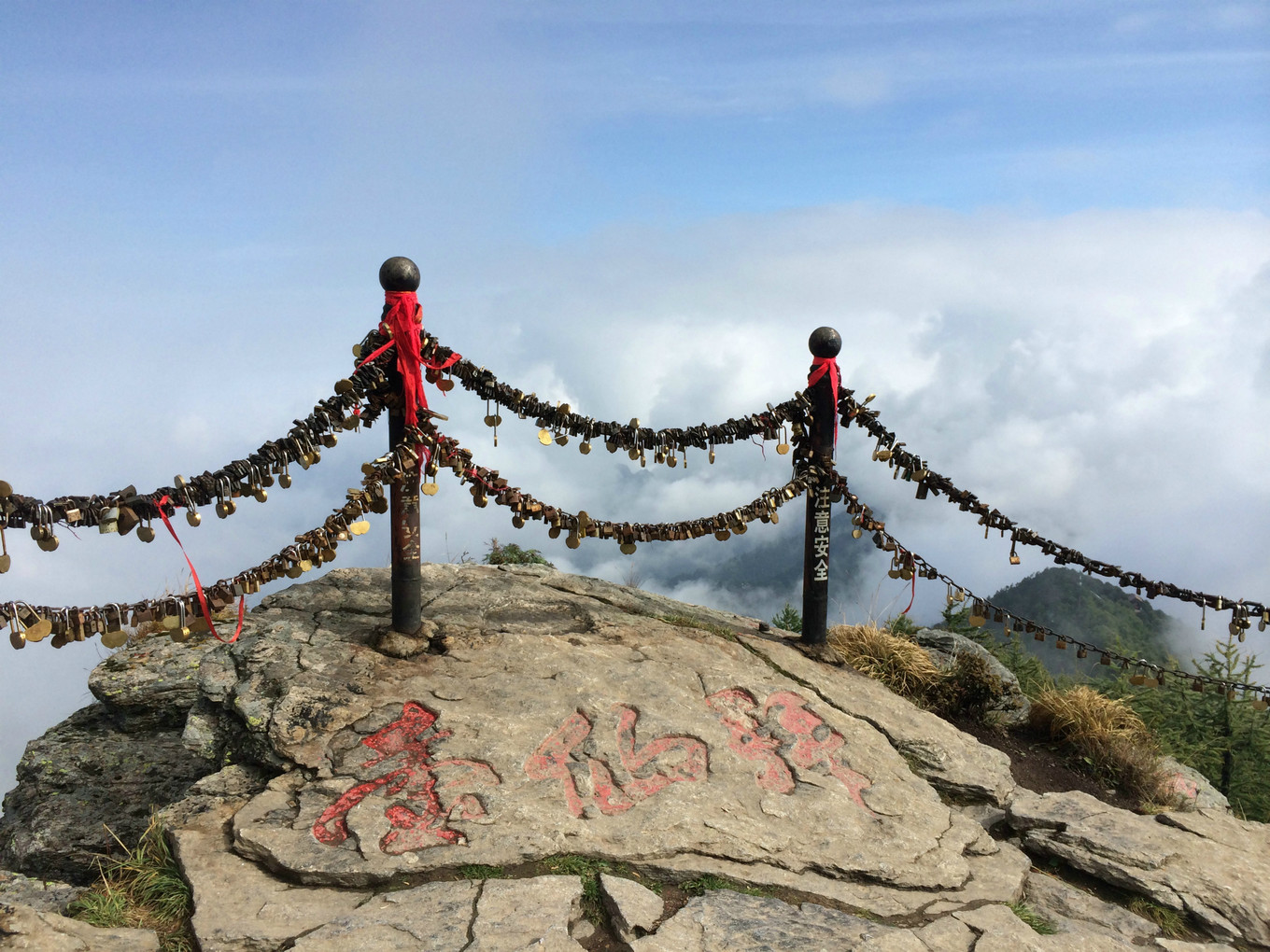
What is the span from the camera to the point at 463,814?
5262 mm

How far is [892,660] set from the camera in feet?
30.0

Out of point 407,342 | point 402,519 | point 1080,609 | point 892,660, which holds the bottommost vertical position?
point 1080,609

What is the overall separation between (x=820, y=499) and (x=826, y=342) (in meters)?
1.31

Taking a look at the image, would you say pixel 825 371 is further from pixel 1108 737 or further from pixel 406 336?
pixel 1108 737

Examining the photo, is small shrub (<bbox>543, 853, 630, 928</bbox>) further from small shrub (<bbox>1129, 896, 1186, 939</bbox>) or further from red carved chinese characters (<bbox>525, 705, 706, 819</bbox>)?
small shrub (<bbox>1129, 896, 1186, 939</bbox>)

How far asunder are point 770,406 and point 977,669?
3.65 metres

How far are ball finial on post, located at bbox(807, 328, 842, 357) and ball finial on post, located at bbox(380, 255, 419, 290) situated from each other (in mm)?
3234

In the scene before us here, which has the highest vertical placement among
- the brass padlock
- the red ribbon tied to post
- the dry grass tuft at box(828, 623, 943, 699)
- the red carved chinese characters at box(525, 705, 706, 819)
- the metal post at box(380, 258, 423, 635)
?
the red ribbon tied to post

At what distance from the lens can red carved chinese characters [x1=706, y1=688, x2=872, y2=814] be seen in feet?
20.2

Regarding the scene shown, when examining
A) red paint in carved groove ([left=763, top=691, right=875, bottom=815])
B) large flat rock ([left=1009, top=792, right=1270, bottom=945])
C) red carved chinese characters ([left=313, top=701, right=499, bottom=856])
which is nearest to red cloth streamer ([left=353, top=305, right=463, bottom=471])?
red carved chinese characters ([left=313, top=701, right=499, bottom=856])

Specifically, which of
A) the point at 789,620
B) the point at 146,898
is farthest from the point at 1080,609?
the point at 146,898

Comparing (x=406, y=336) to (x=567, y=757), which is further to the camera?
(x=406, y=336)

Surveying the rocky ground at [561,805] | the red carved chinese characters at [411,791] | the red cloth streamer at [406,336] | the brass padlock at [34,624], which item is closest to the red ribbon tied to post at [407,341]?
the red cloth streamer at [406,336]

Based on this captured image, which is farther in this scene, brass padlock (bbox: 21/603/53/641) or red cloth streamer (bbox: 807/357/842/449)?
red cloth streamer (bbox: 807/357/842/449)
